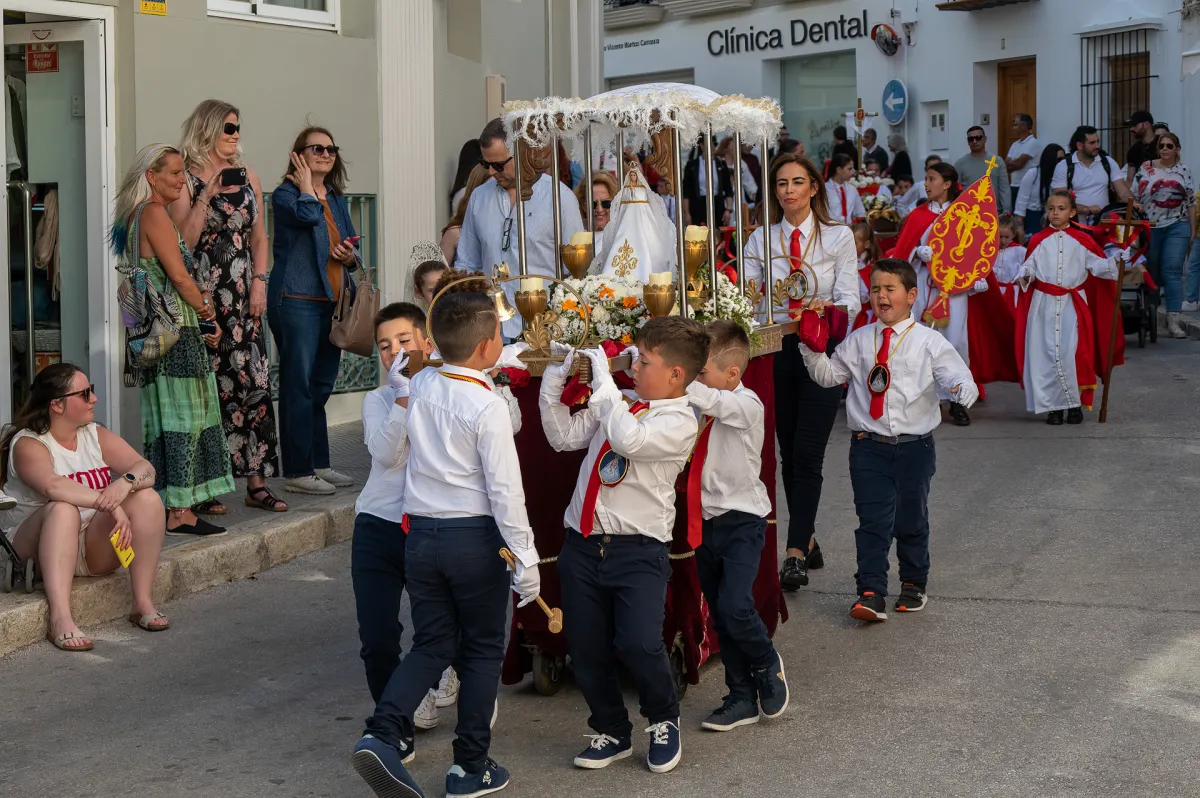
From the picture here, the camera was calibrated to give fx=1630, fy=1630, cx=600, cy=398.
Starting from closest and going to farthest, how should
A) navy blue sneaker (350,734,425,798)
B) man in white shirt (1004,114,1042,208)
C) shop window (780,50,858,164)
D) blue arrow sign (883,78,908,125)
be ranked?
navy blue sneaker (350,734,425,798)
man in white shirt (1004,114,1042,208)
blue arrow sign (883,78,908,125)
shop window (780,50,858,164)

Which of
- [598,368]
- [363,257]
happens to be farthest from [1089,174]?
[598,368]

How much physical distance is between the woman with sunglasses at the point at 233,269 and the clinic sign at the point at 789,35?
65.8 feet

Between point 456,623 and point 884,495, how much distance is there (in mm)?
2494

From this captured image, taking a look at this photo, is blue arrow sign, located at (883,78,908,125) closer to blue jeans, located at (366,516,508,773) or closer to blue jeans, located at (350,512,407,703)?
blue jeans, located at (350,512,407,703)

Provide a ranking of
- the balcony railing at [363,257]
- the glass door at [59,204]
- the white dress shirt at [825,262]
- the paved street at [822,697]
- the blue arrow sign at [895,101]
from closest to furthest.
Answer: the paved street at [822,697] → the white dress shirt at [825,262] → the glass door at [59,204] → the balcony railing at [363,257] → the blue arrow sign at [895,101]

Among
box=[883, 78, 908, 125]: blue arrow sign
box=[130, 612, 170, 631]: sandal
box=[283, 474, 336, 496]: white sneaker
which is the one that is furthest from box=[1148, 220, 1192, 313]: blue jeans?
box=[130, 612, 170, 631]: sandal

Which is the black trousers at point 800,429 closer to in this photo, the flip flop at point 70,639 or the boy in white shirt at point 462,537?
the boy in white shirt at point 462,537

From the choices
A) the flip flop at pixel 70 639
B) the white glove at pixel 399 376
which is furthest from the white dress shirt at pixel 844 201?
the white glove at pixel 399 376

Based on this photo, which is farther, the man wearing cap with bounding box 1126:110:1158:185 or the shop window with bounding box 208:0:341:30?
the man wearing cap with bounding box 1126:110:1158:185

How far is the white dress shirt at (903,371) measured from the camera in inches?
260

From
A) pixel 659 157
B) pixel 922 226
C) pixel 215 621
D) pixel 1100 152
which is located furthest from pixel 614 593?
pixel 1100 152

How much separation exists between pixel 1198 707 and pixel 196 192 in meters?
5.04

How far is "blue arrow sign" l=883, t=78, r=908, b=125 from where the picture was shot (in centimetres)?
2586

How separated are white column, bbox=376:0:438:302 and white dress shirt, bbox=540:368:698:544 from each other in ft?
21.6
